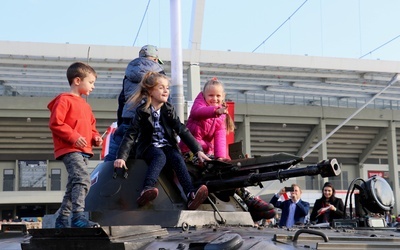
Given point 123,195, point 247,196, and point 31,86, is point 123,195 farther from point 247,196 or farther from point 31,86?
point 31,86

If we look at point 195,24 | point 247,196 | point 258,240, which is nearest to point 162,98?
point 247,196

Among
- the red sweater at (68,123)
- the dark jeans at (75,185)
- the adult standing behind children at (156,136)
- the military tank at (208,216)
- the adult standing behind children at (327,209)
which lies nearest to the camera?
the military tank at (208,216)

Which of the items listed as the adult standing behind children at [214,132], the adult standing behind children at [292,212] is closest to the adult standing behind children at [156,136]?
the adult standing behind children at [214,132]

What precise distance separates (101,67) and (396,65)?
569 inches

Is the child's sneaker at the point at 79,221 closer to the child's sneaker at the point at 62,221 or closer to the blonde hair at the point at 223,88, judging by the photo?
the child's sneaker at the point at 62,221

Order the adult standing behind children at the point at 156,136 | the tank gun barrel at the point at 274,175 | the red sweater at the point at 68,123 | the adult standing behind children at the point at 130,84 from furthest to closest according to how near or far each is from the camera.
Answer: the adult standing behind children at the point at 130,84, the adult standing behind children at the point at 156,136, the red sweater at the point at 68,123, the tank gun barrel at the point at 274,175

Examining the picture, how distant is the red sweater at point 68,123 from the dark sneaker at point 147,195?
65cm

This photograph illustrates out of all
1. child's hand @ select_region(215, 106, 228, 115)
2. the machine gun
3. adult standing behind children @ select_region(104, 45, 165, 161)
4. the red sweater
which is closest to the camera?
the machine gun

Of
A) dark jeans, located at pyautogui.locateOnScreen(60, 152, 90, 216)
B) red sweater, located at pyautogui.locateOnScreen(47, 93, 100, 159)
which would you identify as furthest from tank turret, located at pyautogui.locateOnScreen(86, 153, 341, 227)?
red sweater, located at pyautogui.locateOnScreen(47, 93, 100, 159)

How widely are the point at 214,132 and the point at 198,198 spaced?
4.97 feet

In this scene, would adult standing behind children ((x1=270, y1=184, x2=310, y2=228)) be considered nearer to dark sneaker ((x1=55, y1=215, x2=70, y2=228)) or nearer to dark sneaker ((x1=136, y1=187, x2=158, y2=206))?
dark sneaker ((x1=136, y1=187, x2=158, y2=206))

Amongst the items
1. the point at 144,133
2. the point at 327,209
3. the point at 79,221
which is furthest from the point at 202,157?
the point at 327,209

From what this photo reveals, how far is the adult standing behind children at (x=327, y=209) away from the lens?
8.87 meters

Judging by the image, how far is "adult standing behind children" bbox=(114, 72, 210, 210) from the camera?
648 centimetres
